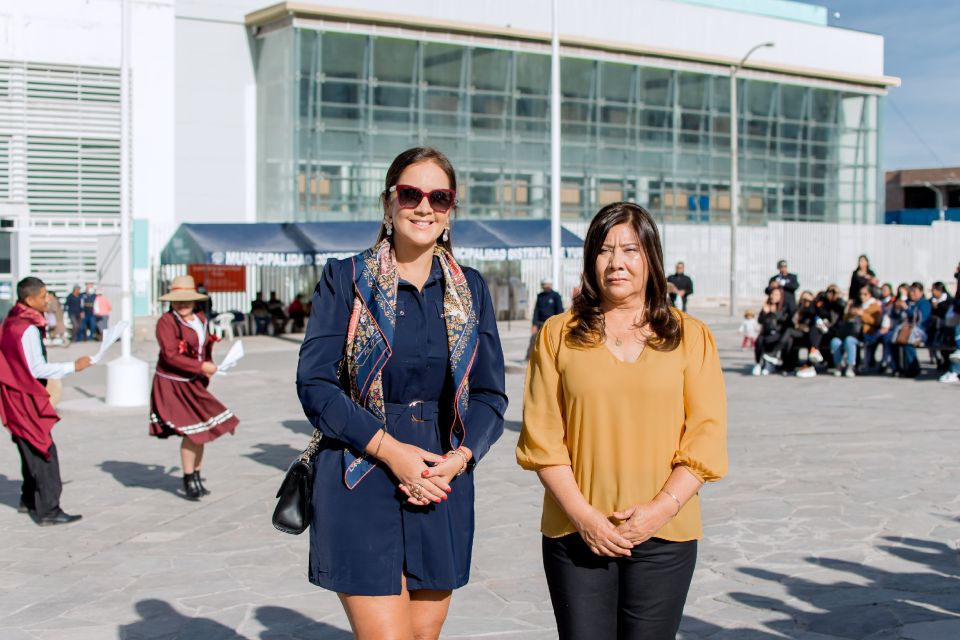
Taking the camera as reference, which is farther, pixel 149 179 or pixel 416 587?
pixel 149 179

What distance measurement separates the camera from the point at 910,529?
739 cm

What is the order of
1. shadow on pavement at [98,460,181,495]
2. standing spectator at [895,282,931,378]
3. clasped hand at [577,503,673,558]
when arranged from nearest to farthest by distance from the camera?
clasped hand at [577,503,673,558] < shadow on pavement at [98,460,181,495] < standing spectator at [895,282,931,378]

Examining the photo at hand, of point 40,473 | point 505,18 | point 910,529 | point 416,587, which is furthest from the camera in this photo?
point 505,18

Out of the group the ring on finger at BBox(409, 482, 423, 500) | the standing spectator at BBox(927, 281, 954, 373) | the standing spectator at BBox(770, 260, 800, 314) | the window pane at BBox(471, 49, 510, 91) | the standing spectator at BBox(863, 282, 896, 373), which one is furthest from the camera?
the window pane at BBox(471, 49, 510, 91)

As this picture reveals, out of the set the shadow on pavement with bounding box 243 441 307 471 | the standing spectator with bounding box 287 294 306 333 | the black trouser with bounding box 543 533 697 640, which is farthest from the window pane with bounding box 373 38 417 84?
the black trouser with bounding box 543 533 697 640

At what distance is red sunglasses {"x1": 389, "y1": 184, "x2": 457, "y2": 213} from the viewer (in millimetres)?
3582

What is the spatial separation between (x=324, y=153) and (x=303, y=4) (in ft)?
14.2

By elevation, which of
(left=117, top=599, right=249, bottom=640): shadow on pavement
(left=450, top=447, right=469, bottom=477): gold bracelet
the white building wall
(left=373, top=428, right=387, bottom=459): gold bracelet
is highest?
the white building wall

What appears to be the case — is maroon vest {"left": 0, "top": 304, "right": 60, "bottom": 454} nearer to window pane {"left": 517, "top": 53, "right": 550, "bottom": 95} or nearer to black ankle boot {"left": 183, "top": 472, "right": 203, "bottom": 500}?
black ankle boot {"left": 183, "top": 472, "right": 203, "bottom": 500}

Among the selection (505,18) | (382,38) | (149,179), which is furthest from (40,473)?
(505,18)

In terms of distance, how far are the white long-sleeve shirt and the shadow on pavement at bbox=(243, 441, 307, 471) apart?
263 centimetres

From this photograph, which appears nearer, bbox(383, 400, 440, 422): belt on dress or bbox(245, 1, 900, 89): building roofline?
bbox(383, 400, 440, 422): belt on dress

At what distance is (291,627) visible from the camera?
5625mm

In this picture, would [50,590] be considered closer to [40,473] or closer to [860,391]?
[40,473]
